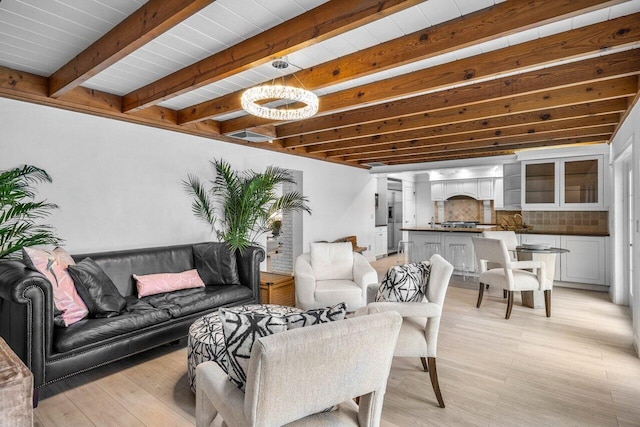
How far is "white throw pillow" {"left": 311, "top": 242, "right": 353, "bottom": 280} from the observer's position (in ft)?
13.3

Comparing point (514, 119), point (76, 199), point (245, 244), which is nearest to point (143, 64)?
point (76, 199)

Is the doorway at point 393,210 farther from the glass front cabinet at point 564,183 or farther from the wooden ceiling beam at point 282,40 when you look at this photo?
the wooden ceiling beam at point 282,40

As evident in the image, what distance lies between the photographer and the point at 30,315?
2.17 m

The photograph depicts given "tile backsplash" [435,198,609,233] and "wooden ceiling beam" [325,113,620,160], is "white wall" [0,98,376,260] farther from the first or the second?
"tile backsplash" [435,198,609,233]

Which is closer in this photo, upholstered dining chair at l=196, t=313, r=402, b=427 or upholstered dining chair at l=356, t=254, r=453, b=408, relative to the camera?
upholstered dining chair at l=196, t=313, r=402, b=427

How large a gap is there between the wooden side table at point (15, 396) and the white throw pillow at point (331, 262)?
11.5ft

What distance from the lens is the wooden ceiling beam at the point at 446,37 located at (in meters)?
1.84

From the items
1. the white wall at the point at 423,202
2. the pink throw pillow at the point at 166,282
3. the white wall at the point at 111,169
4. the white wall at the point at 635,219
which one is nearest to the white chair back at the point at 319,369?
the pink throw pillow at the point at 166,282

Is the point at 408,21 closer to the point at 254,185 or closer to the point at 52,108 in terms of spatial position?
the point at 254,185

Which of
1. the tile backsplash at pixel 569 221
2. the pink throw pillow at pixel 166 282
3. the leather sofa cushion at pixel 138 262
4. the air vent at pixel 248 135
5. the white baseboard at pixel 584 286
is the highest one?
the air vent at pixel 248 135

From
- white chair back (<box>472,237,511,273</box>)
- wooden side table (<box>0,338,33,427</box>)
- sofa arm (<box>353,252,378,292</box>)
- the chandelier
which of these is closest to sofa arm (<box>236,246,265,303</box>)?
sofa arm (<box>353,252,378,292</box>)

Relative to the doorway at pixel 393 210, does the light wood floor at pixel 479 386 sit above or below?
below

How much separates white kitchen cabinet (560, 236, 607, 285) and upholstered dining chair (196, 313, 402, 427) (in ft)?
18.0

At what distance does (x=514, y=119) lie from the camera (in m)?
4.26
